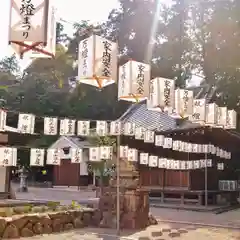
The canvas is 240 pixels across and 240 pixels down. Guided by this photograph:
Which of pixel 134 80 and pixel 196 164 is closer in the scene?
pixel 134 80

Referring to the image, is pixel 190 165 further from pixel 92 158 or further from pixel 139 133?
pixel 92 158

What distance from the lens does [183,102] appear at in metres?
12.5

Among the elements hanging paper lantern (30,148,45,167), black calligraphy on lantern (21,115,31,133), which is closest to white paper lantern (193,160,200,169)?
hanging paper lantern (30,148,45,167)

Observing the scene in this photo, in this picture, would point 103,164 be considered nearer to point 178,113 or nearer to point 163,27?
point 178,113

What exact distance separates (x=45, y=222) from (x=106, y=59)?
5033 mm

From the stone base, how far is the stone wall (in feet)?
1.32

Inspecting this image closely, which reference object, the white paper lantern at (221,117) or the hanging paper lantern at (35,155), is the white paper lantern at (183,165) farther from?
the hanging paper lantern at (35,155)

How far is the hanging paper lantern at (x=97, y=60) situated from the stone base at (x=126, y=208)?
4537 millimetres

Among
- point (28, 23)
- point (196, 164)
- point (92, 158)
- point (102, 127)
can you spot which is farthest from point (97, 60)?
point (196, 164)

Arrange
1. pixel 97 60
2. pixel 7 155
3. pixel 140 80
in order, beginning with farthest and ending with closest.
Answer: pixel 7 155 → pixel 140 80 → pixel 97 60

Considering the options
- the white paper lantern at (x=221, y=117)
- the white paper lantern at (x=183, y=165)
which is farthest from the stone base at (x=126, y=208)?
the white paper lantern at (x=183, y=165)

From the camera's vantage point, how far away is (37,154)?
13.5 metres

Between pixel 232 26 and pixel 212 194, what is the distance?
9370 millimetres

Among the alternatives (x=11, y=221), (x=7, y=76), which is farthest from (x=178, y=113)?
(x=7, y=76)
